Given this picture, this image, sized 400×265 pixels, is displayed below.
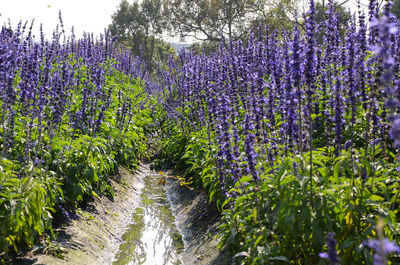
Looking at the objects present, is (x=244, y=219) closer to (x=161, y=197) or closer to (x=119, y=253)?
(x=119, y=253)

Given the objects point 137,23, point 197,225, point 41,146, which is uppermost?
point 137,23

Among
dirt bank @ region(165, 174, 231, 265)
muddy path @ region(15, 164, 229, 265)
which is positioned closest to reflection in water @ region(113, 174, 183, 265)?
muddy path @ region(15, 164, 229, 265)

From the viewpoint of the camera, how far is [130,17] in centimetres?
5491

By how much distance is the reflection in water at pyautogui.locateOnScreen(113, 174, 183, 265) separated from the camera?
241 inches

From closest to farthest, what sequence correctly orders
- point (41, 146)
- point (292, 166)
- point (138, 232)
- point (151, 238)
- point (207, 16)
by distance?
point (292, 166), point (41, 146), point (151, 238), point (138, 232), point (207, 16)

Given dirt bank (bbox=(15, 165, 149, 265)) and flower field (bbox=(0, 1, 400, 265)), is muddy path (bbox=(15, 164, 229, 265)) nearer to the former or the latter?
dirt bank (bbox=(15, 165, 149, 265))

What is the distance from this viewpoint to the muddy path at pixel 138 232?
5.39m

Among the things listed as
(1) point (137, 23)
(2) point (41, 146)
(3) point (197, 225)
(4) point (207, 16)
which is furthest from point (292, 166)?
(1) point (137, 23)

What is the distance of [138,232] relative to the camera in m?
7.17

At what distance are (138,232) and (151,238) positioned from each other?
14.2 inches

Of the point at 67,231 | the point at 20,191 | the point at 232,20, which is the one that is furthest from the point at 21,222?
the point at 232,20

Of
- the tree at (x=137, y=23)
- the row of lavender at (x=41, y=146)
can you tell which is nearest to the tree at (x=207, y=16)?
the tree at (x=137, y=23)

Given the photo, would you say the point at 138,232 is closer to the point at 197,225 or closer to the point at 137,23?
the point at 197,225

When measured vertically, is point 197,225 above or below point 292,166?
below
